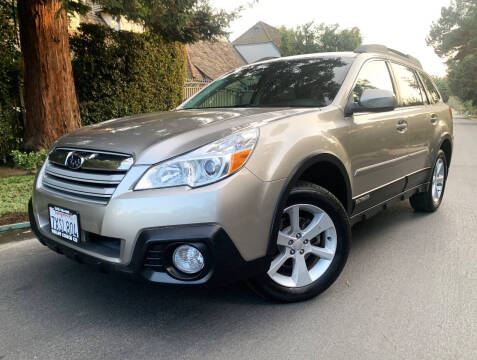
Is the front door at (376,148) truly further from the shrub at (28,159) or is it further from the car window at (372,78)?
the shrub at (28,159)

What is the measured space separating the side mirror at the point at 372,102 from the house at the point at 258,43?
45303 millimetres

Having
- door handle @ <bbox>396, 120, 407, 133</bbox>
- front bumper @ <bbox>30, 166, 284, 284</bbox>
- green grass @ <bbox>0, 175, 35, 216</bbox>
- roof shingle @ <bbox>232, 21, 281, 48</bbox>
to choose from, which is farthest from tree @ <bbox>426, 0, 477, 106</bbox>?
front bumper @ <bbox>30, 166, 284, 284</bbox>

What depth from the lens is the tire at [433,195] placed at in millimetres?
4713

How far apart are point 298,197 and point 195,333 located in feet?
3.33

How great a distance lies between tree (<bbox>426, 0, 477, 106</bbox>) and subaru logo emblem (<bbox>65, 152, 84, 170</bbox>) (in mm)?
44188

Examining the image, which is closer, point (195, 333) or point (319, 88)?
point (195, 333)

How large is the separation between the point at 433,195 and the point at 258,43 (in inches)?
1821

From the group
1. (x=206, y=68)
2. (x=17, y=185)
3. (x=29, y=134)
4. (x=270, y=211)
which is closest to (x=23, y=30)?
(x=29, y=134)

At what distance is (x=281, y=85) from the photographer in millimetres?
3512

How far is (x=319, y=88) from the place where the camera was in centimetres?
327

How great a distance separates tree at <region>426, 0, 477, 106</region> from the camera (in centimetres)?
4003

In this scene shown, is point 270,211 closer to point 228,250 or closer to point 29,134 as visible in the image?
point 228,250

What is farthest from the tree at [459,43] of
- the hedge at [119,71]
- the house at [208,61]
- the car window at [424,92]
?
the car window at [424,92]

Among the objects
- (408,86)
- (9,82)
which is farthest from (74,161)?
(9,82)
